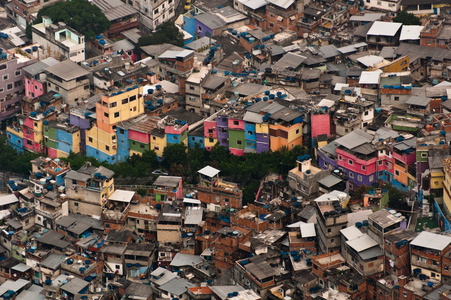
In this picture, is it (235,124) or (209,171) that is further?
(235,124)

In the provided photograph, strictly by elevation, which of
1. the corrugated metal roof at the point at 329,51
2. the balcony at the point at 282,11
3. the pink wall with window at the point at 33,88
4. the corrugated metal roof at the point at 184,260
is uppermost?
the balcony at the point at 282,11

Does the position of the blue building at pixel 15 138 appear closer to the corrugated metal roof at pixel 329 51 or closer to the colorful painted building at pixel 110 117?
the colorful painted building at pixel 110 117

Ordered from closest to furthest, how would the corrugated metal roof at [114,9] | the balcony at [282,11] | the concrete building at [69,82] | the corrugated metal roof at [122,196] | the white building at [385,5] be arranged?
the corrugated metal roof at [122,196]
the concrete building at [69,82]
the white building at [385,5]
the balcony at [282,11]
the corrugated metal roof at [114,9]

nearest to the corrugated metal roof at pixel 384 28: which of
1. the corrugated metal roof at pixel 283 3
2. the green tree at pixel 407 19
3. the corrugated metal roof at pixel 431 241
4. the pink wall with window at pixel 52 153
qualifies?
the green tree at pixel 407 19

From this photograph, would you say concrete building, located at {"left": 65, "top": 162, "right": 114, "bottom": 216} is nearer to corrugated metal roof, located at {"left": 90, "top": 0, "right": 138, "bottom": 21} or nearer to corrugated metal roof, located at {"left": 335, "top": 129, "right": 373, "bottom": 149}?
corrugated metal roof, located at {"left": 335, "top": 129, "right": 373, "bottom": 149}

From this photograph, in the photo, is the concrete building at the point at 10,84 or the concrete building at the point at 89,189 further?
the concrete building at the point at 10,84

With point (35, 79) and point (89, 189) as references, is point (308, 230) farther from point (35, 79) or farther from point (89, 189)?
point (35, 79)

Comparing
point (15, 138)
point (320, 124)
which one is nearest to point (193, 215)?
point (320, 124)
